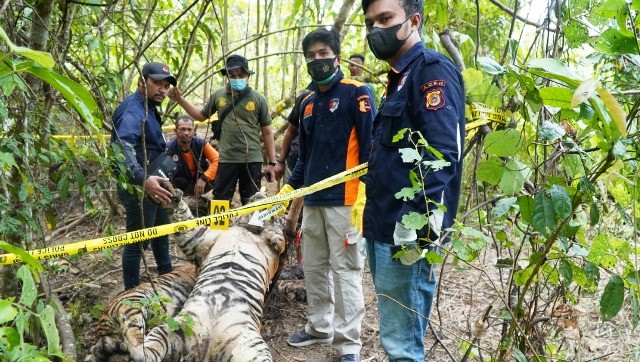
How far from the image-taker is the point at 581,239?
8.49 feet

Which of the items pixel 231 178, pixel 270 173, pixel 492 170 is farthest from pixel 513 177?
pixel 231 178

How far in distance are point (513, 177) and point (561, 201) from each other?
28 cm

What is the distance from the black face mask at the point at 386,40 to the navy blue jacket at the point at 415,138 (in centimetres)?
9

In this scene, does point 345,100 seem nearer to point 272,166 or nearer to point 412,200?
point 272,166

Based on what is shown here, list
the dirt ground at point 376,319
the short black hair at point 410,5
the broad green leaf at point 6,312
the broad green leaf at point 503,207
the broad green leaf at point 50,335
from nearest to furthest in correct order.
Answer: the broad green leaf at point 6,312 → the broad green leaf at point 50,335 → the broad green leaf at point 503,207 → the short black hair at point 410,5 → the dirt ground at point 376,319

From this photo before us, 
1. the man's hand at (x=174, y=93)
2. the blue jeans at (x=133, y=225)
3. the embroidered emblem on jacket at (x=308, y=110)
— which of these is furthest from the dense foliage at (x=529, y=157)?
the man's hand at (x=174, y=93)

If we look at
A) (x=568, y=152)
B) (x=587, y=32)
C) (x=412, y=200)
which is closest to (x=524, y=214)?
(x=568, y=152)

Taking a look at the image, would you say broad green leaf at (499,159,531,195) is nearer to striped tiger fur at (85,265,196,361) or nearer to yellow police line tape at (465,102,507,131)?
yellow police line tape at (465,102,507,131)

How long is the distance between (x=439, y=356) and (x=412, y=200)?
1890mm

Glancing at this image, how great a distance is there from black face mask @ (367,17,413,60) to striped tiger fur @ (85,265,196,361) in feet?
6.35

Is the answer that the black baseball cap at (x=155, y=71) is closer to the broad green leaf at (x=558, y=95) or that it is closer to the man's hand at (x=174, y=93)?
the man's hand at (x=174, y=93)

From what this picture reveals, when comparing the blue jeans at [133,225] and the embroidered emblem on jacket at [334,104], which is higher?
the embroidered emblem on jacket at [334,104]

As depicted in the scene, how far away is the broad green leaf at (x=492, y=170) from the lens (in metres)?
2.33

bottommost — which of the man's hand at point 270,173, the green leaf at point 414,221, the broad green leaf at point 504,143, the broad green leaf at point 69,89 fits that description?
the man's hand at point 270,173
